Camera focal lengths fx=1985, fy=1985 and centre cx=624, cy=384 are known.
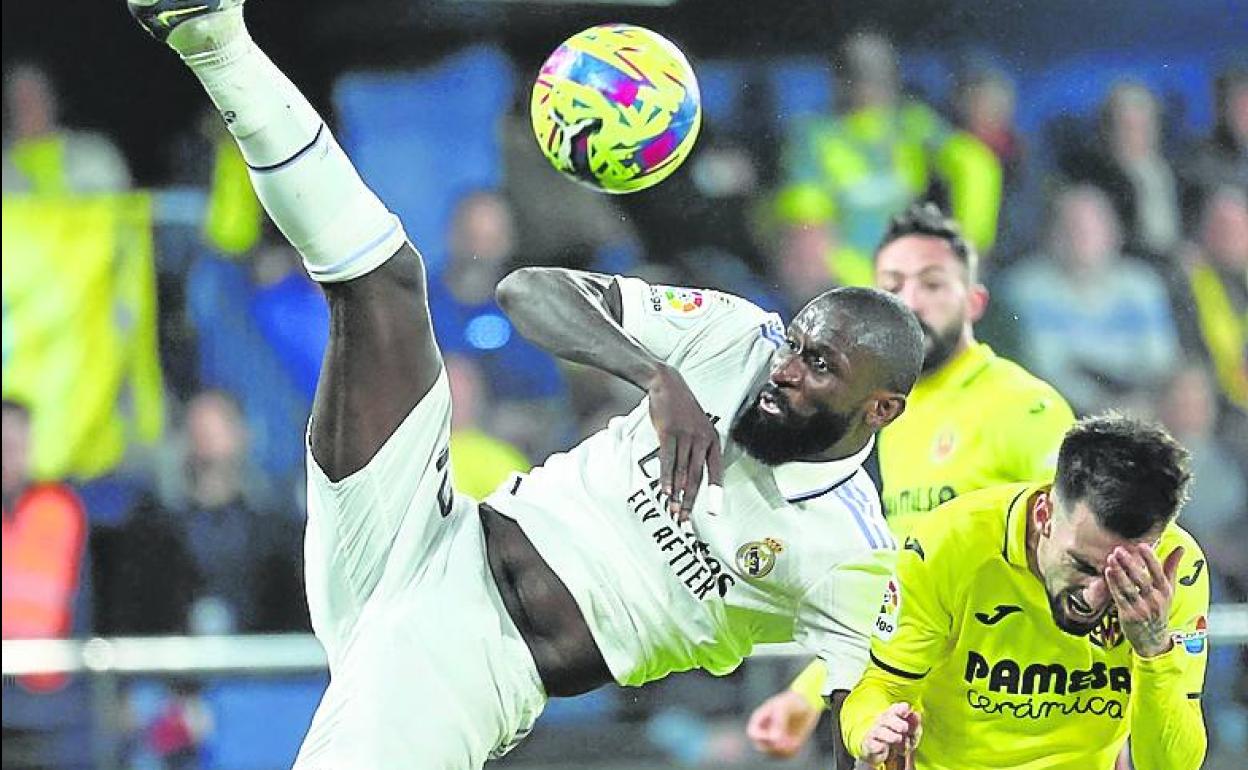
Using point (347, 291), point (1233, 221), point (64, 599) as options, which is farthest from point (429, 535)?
point (1233, 221)

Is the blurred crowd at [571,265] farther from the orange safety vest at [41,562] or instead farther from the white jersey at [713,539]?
the white jersey at [713,539]

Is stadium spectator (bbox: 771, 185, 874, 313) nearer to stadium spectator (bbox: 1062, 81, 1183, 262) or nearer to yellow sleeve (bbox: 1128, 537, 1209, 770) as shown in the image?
stadium spectator (bbox: 1062, 81, 1183, 262)

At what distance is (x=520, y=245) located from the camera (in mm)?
7523

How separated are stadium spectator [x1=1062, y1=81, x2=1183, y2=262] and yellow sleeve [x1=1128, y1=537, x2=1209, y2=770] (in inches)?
178

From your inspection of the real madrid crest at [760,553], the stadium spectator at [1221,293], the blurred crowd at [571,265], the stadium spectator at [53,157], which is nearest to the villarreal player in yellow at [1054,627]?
the real madrid crest at [760,553]

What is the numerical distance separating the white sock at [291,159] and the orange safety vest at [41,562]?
3.76 m

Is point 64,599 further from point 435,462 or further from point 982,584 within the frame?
point 982,584

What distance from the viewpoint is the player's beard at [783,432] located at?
3.65 metres

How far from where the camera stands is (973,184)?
25.7 feet

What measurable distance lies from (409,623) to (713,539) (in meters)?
0.59

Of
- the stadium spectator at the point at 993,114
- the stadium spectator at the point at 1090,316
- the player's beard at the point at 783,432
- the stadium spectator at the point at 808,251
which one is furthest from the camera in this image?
the stadium spectator at the point at 993,114

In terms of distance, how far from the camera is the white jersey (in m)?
3.71

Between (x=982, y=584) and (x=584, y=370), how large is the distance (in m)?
3.95

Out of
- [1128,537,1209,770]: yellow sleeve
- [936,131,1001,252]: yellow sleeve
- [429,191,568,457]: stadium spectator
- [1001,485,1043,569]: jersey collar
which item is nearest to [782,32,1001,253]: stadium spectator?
[936,131,1001,252]: yellow sleeve
